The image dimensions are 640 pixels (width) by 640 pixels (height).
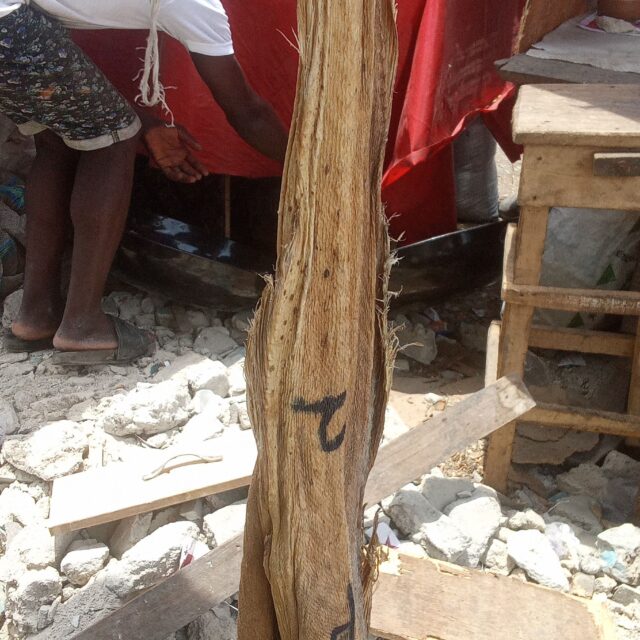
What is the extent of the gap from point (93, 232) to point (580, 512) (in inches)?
70.5

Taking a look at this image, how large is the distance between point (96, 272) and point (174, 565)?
106 centimetres

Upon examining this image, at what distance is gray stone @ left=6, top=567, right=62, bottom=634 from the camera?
1879 millimetres

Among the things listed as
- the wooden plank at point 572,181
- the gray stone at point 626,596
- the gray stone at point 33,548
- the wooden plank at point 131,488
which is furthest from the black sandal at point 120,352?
the gray stone at point 626,596

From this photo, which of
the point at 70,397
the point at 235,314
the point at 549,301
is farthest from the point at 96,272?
the point at 549,301

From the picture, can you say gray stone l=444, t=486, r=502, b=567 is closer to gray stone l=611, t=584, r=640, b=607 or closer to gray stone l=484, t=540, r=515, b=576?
gray stone l=484, t=540, r=515, b=576

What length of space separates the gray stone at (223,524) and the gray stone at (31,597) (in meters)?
0.40

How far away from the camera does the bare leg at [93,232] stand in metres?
2.52

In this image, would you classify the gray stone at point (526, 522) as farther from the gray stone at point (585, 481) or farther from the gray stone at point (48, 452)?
the gray stone at point (48, 452)

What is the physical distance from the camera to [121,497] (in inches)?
81.2

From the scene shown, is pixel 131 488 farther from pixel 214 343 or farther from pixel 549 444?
pixel 549 444

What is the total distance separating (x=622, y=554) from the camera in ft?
6.92

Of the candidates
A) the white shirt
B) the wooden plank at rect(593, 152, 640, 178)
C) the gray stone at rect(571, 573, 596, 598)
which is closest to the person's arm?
the white shirt

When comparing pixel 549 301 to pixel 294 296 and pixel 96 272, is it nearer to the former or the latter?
pixel 294 296

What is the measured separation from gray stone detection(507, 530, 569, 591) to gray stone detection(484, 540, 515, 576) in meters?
0.02
